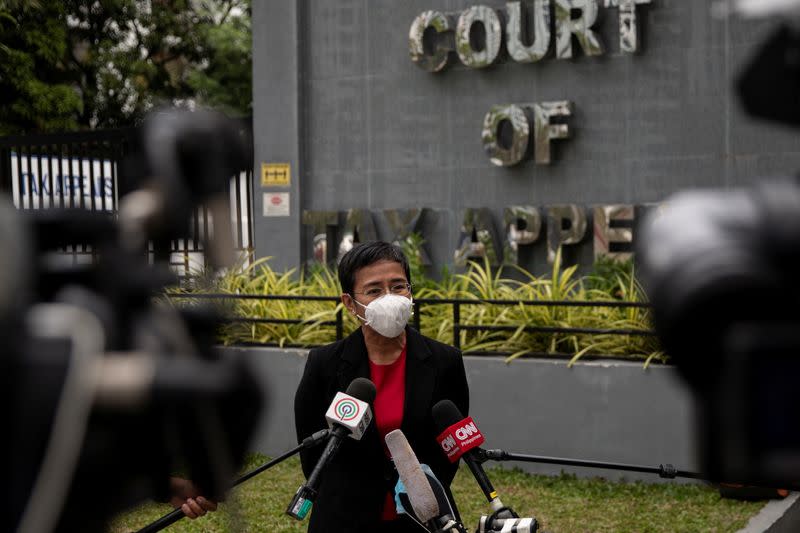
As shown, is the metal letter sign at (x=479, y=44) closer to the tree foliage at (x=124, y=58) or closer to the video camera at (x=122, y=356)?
the video camera at (x=122, y=356)

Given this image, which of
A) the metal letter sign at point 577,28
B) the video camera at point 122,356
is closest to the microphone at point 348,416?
the video camera at point 122,356

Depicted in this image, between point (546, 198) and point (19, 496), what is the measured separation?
9.24 meters

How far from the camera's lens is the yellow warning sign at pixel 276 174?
11.7m

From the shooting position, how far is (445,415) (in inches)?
141

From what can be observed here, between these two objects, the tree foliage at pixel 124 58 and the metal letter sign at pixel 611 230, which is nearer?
the metal letter sign at pixel 611 230

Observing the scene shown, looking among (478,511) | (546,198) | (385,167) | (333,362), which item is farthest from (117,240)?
(385,167)

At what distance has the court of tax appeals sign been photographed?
10.1 m

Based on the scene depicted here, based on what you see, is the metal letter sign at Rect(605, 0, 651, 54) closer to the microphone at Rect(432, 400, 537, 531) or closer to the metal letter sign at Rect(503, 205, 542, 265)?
the metal letter sign at Rect(503, 205, 542, 265)

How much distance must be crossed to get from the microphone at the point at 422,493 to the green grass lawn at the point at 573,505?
3.25m

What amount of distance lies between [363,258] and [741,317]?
287cm

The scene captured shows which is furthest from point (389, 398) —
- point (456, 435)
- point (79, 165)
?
point (79, 165)

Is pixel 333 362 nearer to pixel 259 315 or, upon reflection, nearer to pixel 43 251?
pixel 43 251

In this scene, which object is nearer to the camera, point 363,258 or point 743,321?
point 743,321

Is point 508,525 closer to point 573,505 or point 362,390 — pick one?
point 362,390
